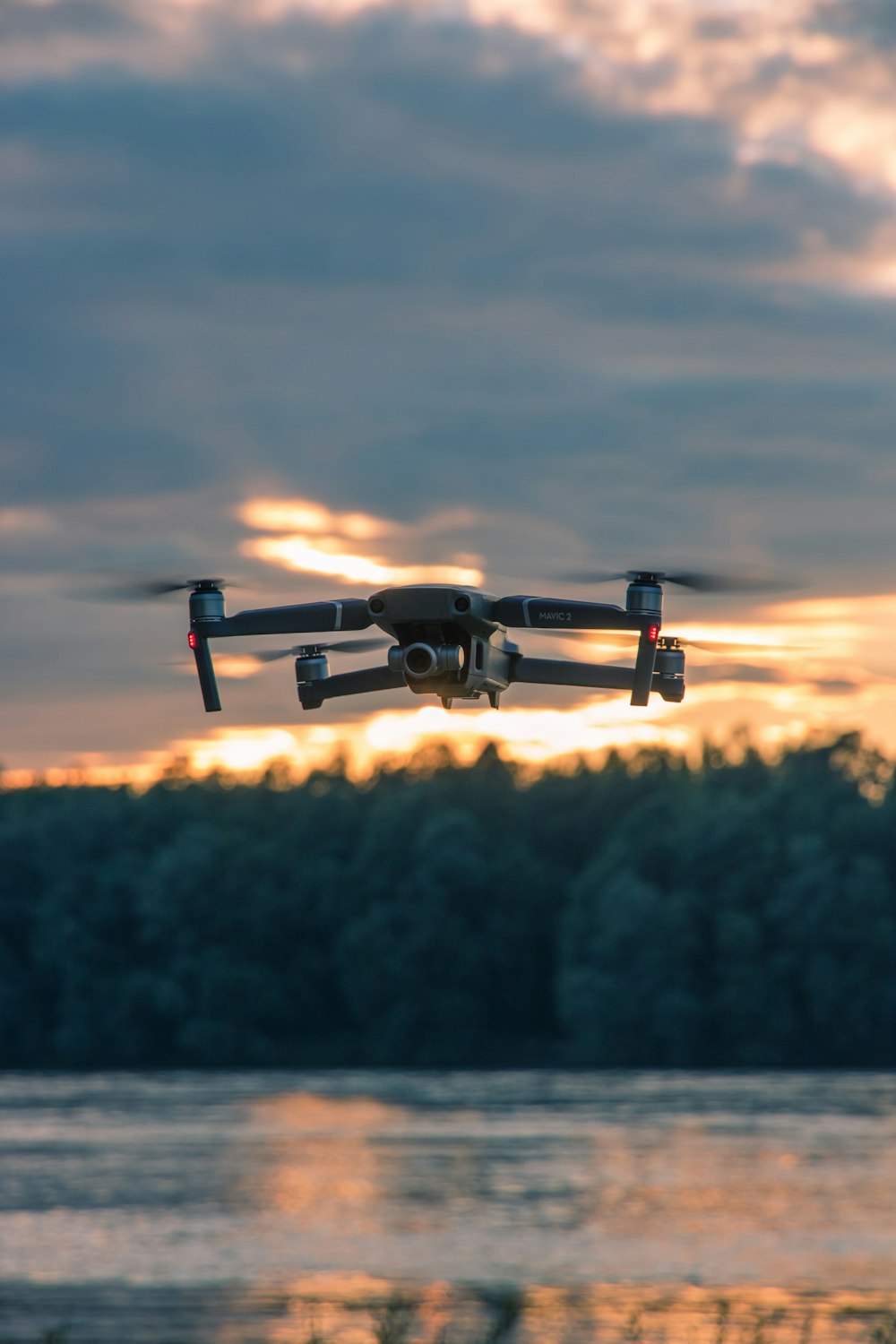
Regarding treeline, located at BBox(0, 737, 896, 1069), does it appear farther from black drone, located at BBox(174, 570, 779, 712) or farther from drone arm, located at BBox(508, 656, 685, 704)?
black drone, located at BBox(174, 570, 779, 712)

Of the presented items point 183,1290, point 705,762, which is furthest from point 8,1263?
point 705,762

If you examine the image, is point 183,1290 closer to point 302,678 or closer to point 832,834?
point 302,678

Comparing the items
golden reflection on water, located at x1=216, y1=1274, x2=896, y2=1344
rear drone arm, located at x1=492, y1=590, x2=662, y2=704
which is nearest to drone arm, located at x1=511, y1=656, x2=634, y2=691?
rear drone arm, located at x1=492, y1=590, x2=662, y2=704

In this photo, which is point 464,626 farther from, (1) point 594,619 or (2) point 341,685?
(2) point 341,685

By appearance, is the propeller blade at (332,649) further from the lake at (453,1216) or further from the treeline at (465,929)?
the treeline at (465,929)

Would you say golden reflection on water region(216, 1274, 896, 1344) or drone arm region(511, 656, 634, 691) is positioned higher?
drone arm region(511, 656, 634, 691)
